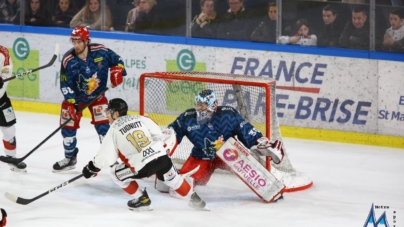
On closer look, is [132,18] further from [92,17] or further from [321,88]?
[321,88]

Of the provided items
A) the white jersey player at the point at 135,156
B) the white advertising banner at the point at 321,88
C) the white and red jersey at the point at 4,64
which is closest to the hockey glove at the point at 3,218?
the white jersey player at the point at 135,156

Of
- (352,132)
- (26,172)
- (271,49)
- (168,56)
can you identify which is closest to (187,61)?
(168,56)

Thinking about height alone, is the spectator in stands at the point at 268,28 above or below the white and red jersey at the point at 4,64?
above

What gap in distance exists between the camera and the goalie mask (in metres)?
6.62

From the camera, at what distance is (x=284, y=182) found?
697cm

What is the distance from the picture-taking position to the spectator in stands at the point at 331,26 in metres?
8.64

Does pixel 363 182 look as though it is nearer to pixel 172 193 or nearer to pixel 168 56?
pixel 172 193

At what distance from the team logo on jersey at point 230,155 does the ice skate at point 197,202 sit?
0.38m

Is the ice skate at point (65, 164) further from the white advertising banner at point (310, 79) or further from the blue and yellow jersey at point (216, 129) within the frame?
the white advertising banner at point (310, 79)

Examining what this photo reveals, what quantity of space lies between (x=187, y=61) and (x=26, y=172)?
2317 millimetres

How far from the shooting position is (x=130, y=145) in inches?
244

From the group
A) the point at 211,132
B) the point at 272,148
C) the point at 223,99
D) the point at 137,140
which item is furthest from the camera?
the point at 223,99

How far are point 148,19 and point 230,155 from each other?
126 inches

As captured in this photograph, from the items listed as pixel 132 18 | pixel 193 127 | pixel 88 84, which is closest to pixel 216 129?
pixel 193 127
